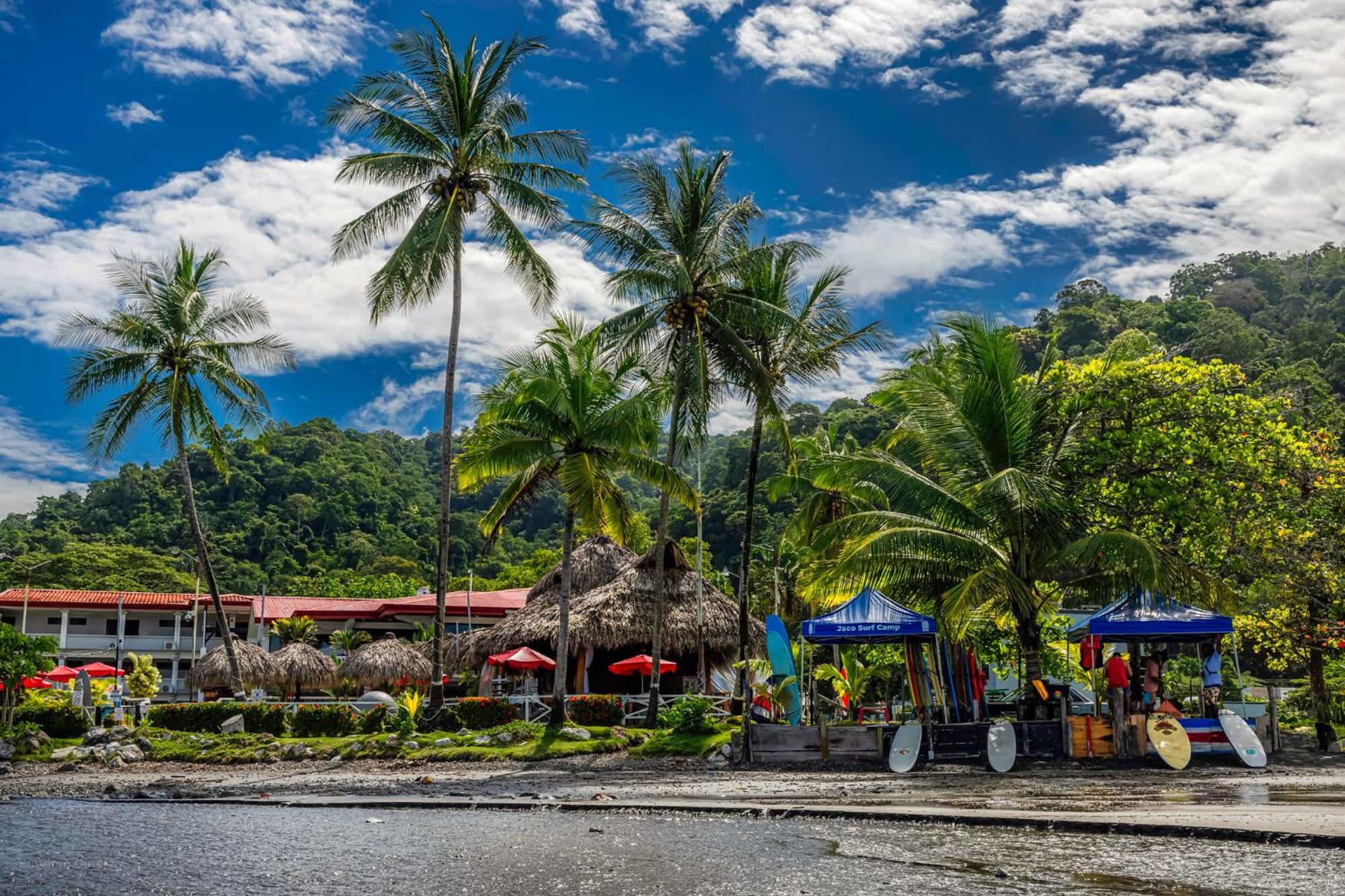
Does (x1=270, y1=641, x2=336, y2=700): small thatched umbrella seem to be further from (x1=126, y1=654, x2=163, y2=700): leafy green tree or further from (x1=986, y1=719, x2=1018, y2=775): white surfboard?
(x1=986, y1=719, x2=1018, y2=775): white surfboard

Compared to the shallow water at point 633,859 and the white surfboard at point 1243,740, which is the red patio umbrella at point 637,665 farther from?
the shallow water at point 633,859

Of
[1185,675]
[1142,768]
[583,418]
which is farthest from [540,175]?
[1185,675]

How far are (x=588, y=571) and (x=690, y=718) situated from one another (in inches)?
563

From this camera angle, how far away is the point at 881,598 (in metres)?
18.7

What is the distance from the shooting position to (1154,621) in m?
17.2

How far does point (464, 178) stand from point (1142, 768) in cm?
1680

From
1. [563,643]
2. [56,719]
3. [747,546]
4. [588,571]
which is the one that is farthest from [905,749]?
[588,571]

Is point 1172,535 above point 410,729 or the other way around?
above

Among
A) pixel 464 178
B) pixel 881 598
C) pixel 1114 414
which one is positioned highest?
pixel 464 178

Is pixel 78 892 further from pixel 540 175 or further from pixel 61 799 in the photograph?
pixel 540 175

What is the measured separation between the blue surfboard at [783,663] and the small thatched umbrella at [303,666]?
2088 cm

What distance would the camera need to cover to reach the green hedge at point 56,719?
24.5 meters

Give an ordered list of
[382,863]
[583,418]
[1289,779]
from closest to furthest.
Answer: [382,863], [1289,779], [583,418]

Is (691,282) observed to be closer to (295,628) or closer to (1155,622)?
(1155,622)
